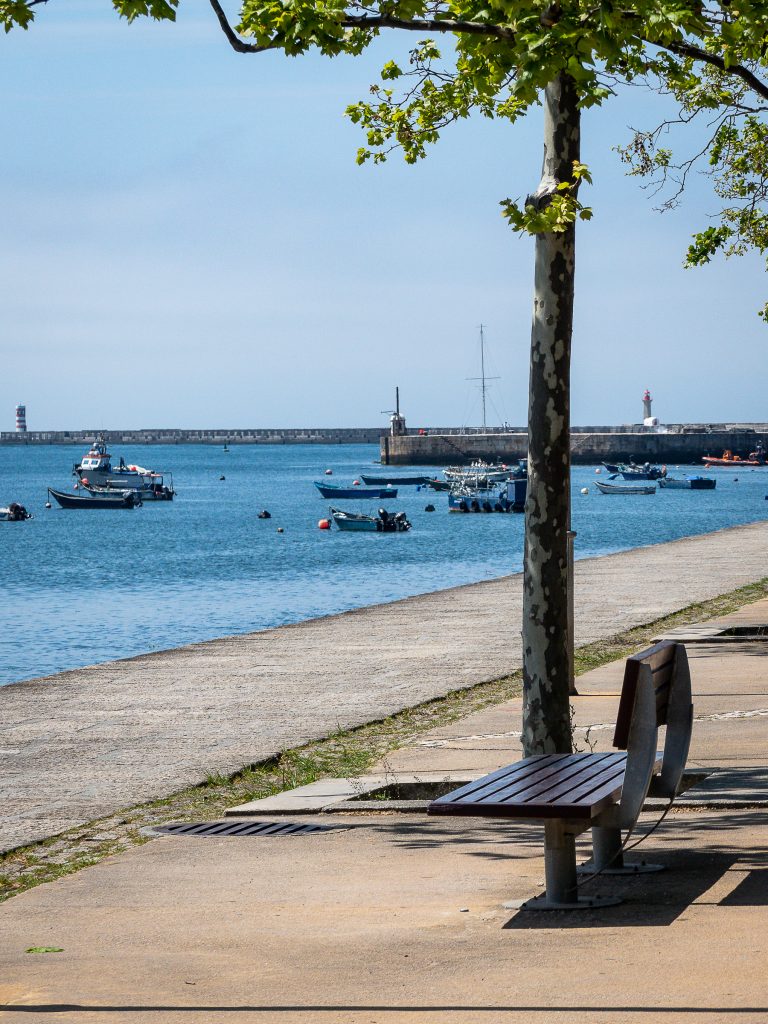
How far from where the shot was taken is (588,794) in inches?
238

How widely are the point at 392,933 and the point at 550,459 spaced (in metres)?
3.10

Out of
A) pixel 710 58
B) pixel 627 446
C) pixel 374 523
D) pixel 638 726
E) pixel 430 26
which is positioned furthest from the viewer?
pixel 627 446

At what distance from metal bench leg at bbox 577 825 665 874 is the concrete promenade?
338 centimetres

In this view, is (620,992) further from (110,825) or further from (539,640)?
(110,825)

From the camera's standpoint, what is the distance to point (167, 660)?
17.6 meters

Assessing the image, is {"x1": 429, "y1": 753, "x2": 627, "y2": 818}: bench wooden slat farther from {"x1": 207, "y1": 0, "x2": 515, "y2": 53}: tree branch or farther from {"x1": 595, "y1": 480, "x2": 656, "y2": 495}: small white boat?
{"x1": 595, "y1": 480, "x2": 656, "y2": 495}: small white boat

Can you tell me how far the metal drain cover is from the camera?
8211 millimetres

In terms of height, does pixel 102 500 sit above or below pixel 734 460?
below

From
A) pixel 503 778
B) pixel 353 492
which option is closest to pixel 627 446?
pixel 353 492

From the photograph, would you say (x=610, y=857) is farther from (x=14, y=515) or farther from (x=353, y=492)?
(x=353, y=492)

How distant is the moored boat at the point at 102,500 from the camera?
117000 millimetres

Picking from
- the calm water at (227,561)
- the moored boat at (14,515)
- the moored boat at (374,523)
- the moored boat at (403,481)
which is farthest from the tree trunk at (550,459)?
the moored boat at (403,481)

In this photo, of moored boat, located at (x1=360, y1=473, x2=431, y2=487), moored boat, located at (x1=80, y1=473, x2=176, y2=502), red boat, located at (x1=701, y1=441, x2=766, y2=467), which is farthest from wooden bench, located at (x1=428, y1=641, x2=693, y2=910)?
red boat, located at (x1=701, y1=441, x2=766, y2=467)

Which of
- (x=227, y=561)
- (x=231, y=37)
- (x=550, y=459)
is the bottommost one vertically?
(x=227, y=561)
